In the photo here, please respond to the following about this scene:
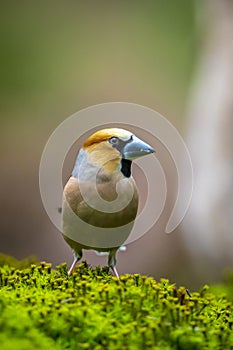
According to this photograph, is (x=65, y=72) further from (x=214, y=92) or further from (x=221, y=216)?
(x=221, y=216)

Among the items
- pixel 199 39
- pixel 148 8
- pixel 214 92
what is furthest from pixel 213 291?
pixel 148 8

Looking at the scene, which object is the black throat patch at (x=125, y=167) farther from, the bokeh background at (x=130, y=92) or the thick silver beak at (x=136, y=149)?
the bokeh background at (x=130, y=92)

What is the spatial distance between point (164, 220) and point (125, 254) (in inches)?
20.0

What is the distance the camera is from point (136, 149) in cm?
212

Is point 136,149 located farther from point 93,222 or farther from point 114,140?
point 93,222

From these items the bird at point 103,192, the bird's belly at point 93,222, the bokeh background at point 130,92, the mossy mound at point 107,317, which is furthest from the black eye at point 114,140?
the bokeh background at point 130,92

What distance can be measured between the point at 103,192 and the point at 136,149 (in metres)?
0.19

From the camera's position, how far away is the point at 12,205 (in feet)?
23.9

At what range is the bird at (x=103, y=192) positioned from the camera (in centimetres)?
219

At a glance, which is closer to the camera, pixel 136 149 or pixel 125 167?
pixel 136 149

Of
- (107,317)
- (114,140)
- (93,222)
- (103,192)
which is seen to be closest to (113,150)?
(114,140)

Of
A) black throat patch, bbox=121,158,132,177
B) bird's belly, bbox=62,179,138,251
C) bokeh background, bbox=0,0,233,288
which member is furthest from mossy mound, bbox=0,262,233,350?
bokeh background, bbox=0,0,233,288

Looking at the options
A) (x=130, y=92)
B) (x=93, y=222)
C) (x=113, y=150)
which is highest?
(x=130, y=92)

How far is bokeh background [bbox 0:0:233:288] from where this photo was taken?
18.5 ft
